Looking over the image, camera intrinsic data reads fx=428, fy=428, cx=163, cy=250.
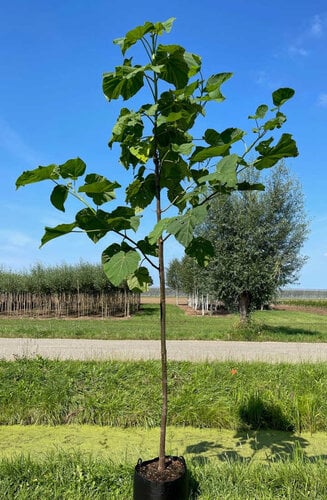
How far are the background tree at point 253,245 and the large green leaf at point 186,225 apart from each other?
507 inches

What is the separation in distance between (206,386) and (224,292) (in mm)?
9838

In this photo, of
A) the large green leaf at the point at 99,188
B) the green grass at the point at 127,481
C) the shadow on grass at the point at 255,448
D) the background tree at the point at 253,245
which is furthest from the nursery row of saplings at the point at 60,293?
the large green leaf at the point at 99,188

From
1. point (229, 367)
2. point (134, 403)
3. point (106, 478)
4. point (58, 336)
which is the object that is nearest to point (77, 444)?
point (134, 403)

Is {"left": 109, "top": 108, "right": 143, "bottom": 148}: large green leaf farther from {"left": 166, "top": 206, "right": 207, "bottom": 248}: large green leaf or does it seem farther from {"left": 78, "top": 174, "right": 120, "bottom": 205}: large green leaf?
{"left": 166, "top": 206, "right": 207, "bottom": 248}: large green leaf

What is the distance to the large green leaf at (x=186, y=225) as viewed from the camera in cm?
180

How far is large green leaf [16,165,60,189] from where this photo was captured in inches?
76.9

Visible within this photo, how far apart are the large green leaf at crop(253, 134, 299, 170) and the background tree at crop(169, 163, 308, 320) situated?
41.2 feet

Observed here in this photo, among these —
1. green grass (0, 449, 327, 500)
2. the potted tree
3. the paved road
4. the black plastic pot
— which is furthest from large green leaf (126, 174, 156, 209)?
the paved road

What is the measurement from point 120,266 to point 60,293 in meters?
27.7

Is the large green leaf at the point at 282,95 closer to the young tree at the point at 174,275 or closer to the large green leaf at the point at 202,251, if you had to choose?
the large green leaf at the point at 202,251

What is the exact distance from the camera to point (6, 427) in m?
4.77

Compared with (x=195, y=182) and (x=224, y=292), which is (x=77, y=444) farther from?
(x=224, y=292)

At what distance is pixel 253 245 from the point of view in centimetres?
1502

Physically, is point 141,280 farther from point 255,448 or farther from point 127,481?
point 255,448
